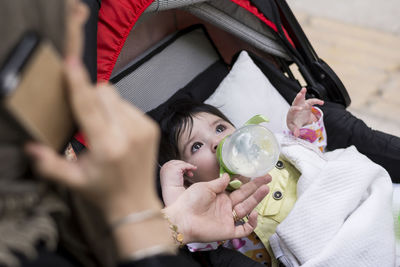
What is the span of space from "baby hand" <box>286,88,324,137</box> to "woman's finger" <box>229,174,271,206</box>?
0.30 meters

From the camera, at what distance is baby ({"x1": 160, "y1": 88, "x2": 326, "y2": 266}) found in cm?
108

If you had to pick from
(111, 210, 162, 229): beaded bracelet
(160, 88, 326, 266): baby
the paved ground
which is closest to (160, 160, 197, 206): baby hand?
(160, 88, 326, 266): baby

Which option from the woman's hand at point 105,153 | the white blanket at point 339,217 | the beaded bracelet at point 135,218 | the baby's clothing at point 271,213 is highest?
the woman's hand at point 105,153

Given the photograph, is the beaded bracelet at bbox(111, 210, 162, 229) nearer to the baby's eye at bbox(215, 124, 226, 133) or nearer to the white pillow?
the baby's eye at bbox(215, 124, 226, 133)

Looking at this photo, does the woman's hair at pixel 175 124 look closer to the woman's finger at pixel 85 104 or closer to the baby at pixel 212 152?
the baby at pixel 212 152

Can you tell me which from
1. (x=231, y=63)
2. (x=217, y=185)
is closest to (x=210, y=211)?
(x=217, y=185)

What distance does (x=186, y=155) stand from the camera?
1.17 meters

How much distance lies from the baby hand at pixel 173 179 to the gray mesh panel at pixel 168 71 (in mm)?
280

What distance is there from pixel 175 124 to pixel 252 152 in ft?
0.92

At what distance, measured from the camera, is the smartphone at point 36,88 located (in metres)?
0.38

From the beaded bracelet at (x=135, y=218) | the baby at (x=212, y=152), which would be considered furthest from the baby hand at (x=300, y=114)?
the beaded bracelet at (x=135, y=218)

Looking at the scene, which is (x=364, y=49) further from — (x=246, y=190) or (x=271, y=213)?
(x=246, y=190)

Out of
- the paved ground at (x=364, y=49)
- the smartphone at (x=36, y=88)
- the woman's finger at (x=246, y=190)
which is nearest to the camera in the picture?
the smartphone at (x=36, y=88)

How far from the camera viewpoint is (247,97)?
1.34 m
